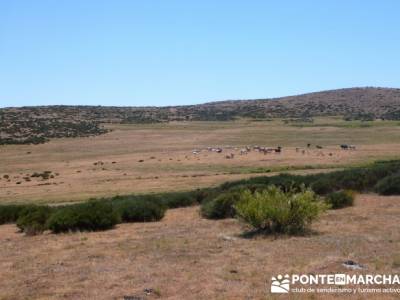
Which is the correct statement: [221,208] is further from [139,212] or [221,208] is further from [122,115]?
[122,115]

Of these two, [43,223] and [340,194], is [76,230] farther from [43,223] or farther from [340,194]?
[340,194]

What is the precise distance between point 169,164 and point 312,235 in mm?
53416

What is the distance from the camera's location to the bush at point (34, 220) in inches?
888

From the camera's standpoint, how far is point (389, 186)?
28.2m

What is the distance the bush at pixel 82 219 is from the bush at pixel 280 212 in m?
6.36

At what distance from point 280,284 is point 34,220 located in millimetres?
14304

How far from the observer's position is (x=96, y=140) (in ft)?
363

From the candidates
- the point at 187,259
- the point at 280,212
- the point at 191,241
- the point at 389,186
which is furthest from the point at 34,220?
the point at 389,186

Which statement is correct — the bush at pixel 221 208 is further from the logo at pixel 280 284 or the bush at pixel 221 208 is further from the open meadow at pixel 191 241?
the logo at pixel 280 284

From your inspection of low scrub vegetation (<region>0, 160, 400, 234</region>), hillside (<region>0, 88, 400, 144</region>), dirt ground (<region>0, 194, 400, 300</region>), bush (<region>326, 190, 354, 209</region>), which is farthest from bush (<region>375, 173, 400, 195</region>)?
hillside (<region>0, 88, 400, 144</region>)

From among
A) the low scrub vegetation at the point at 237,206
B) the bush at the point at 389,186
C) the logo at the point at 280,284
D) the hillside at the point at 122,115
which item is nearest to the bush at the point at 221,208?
the low scrub vegetation at the point at 237,206

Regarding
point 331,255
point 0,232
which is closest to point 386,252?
point 331,255

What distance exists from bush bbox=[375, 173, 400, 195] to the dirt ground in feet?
21.3

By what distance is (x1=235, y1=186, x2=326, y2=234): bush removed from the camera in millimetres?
18172
